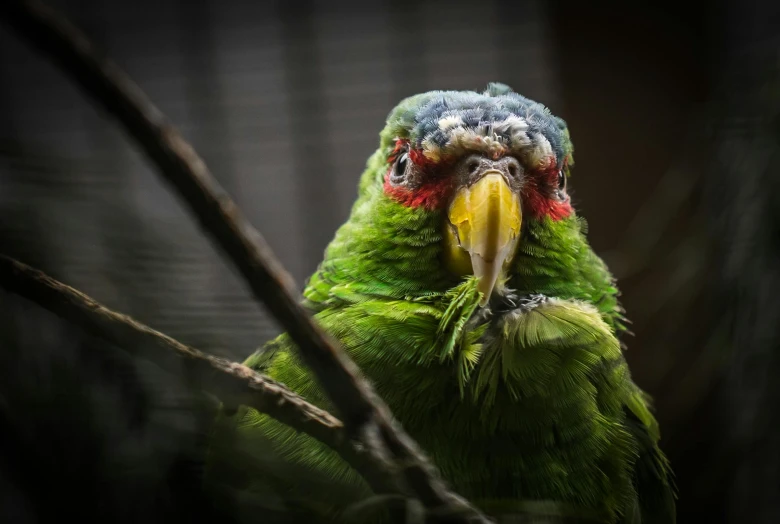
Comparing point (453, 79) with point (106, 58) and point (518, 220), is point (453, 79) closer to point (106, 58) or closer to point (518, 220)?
point (518, 220)

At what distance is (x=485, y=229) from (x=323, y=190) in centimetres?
180

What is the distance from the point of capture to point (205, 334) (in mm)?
684

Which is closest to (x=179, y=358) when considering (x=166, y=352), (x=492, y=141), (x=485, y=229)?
(x=166, y=352)

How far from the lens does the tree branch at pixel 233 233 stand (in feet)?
1.35

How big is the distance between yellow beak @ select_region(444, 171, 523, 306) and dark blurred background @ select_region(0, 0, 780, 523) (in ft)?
1.19

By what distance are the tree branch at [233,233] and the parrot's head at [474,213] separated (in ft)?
1.65

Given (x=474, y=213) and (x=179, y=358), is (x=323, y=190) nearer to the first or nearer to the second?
(x=474, y=213)

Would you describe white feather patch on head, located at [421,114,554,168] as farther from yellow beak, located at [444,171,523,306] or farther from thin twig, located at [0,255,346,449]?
thin twig, located at [0,255,346,449]

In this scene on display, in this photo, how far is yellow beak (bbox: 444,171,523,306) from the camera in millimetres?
1077

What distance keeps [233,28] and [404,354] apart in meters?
2.03

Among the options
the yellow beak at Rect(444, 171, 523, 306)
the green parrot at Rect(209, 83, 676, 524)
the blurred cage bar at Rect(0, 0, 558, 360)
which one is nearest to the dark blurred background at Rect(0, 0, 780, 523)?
the blurred cage bar at Rect(0, 0, 558, 360)

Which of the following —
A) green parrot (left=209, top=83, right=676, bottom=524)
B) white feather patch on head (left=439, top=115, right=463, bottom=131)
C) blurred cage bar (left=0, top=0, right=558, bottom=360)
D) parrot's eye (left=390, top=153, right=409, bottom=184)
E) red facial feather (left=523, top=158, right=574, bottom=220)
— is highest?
blurred cage bar (left=0, top=0, right=558, bottom=360)

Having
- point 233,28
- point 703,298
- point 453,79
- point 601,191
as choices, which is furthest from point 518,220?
point 233,28

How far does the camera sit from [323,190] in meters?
2.80
